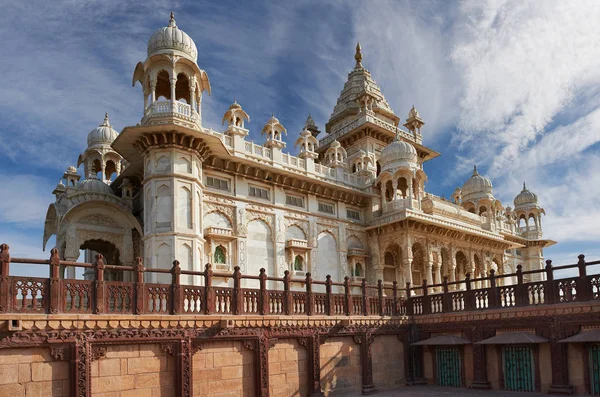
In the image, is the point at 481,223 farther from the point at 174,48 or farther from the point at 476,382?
the point at 174,48

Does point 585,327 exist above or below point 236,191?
below

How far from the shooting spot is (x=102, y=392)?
12430 mm

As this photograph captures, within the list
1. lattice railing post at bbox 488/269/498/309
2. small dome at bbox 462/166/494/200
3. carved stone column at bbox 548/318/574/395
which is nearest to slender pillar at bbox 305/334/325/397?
lattice railing post at bbox 488/269/498/309

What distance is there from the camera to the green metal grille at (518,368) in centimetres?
1745

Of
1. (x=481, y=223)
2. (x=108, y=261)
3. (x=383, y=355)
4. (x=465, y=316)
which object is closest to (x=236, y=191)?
(x=108, y=261)

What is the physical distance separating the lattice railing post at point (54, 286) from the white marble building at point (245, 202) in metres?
6.69

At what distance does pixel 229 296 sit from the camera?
15.3m

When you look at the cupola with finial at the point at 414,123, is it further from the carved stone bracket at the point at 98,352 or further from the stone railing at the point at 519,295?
the carved stone bracket at the point at 98,352

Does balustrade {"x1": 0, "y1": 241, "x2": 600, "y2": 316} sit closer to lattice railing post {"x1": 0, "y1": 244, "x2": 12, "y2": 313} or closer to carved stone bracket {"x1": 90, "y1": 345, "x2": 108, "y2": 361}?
lattice railing post {"x1": 0, "y1": 244, "x2": 12, "y2": 313}

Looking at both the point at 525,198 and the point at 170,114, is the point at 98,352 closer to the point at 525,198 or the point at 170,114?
the point at 170,114

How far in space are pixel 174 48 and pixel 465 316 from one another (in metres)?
14.3

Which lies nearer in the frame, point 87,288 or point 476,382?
point 87,288

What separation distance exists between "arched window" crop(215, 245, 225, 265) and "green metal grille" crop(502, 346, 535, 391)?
1081 centimetres

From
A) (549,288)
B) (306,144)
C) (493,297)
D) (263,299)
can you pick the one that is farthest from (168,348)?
(306,144)
